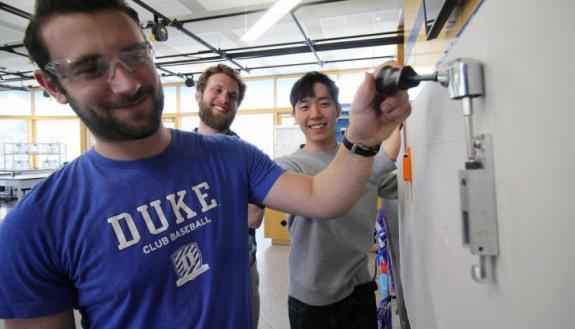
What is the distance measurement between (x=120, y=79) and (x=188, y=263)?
0.47 meters

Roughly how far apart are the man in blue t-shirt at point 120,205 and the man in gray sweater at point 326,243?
1.40 feet

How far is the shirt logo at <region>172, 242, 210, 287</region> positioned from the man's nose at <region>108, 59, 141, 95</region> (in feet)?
1.34

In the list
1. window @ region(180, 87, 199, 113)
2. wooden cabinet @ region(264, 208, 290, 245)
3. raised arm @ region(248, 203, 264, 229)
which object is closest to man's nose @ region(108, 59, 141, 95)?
raised arm @ region(248, 203, 264, 229)

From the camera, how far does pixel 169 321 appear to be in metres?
0.75

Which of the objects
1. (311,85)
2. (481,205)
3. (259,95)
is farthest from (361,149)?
(259,95)

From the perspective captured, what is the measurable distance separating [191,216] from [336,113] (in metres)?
0.82

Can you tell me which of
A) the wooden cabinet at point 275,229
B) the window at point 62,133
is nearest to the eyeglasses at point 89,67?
the wooden cabinet at point 275,229

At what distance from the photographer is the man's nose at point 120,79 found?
0.73 m

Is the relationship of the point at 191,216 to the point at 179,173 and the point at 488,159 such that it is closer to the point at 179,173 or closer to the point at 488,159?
the point at 179,173

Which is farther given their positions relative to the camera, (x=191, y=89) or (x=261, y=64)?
(x=191, y=89)

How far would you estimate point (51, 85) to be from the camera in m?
0.79

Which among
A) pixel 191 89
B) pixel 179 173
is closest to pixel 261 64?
pixel 191 89

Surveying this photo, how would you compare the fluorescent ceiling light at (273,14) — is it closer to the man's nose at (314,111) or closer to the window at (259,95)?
the man's nose at (314,111)

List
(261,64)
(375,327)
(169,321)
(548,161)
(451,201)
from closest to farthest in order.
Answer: (548,161), (451,201), (169,321), (375,327), (261,64)
